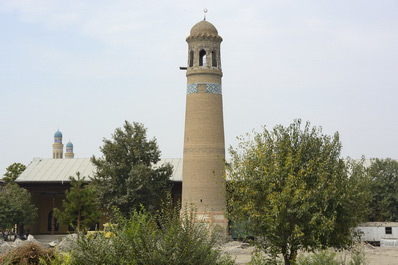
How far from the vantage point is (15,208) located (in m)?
53.5

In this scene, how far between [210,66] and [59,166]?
27.2 m

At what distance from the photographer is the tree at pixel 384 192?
52.5 m

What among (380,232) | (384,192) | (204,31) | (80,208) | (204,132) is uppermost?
(204,31)

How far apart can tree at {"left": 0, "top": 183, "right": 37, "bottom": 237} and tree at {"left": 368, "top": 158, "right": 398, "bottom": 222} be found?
33.5 metres

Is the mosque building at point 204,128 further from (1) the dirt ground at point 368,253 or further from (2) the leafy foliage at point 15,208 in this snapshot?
(2) the leafy foliage at point 15,208

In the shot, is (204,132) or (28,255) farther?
(204,132)

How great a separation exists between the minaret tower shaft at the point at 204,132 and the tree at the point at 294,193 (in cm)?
1934

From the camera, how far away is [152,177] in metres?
46.8

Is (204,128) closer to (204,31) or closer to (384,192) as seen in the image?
(204,31)

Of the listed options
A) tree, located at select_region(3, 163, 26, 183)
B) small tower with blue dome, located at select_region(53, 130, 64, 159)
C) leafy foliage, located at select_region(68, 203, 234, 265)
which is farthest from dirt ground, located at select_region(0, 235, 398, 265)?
small tower with blue dome, located at select_region(53, 130, 64, 159)

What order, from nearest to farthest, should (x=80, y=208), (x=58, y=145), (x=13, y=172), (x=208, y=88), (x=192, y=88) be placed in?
(x=208, y=88) → (x=192, y=88) → (x=80, y=208) → (x=13, y=172) → (x=58, y=145)

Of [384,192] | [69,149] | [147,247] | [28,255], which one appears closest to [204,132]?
[384,192]

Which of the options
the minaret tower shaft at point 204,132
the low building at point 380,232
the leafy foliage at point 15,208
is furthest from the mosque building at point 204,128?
the leafy foliage at point 15,208

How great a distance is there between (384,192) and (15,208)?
116 ft
